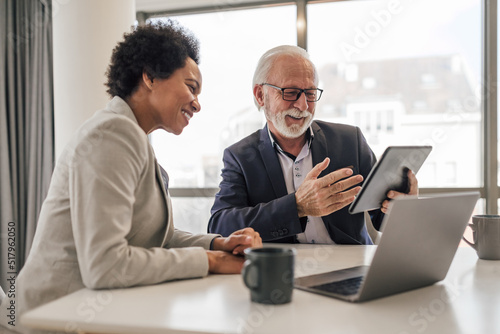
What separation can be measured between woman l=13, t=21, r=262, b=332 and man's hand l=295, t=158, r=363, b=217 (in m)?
0.36

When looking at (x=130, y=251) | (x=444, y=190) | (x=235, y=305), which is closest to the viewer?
(x=235, y=305)

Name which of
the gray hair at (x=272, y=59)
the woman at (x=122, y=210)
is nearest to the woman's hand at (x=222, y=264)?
the woman at (x=122, y=210)

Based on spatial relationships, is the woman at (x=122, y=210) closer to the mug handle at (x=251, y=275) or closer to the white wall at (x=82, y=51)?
the mug handle at (x=251, y=275)

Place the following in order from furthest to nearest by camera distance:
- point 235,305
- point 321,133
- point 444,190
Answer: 1. point 444,190
2. point 321,133
3. point 235,305

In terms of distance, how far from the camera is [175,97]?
4.50 ft

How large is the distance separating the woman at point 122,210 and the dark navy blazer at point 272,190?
1.19 ft

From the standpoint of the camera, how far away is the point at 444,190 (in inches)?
139

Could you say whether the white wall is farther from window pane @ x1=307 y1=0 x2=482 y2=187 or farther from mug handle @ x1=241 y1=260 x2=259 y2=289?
mug handle @ x1=241 y1=260 x2=259 y2=289

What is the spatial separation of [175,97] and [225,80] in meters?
2.76

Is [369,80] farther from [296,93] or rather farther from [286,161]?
[286,161]

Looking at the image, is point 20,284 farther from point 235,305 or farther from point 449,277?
point 449,277

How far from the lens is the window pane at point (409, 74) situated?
3.53 meters

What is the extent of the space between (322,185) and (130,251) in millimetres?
743

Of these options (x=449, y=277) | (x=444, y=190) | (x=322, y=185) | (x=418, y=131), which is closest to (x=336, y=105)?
(x=418, y=131)
